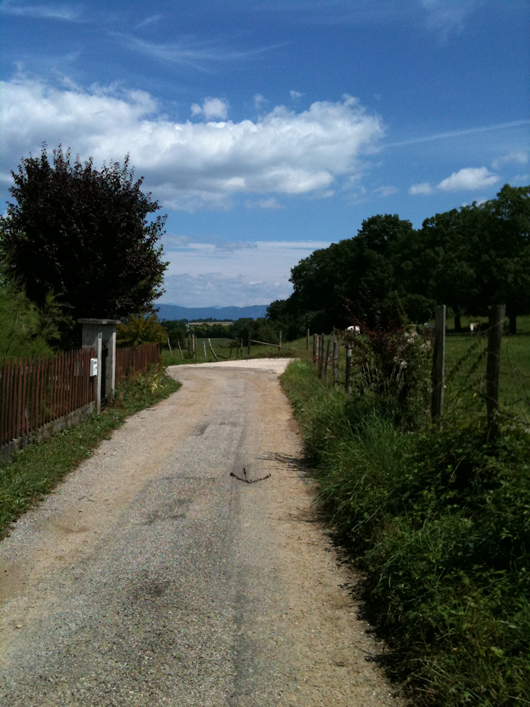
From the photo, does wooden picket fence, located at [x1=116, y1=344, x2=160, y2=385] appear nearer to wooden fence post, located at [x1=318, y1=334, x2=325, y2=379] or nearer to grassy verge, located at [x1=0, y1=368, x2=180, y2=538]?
grassy verge, located at [x1=0, y1=368, x2=180, y2=538]

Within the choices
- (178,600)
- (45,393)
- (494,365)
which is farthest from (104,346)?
(494,365)

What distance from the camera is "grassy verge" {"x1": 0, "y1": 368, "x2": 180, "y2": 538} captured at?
6.66m

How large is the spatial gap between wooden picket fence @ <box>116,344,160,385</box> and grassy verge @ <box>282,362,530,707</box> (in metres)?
9.72

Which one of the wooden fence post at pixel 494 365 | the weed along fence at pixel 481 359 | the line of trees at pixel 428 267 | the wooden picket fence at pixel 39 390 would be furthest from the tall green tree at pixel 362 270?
the wooden fence post at pixel 494 365

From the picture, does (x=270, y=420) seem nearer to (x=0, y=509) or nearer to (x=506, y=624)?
(x=0, y=509)

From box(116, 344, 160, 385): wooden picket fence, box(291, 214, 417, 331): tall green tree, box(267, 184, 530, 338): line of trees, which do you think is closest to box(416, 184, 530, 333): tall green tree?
box(267, 184, 530, 338): line of trees

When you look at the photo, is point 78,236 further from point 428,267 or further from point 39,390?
point 428,267

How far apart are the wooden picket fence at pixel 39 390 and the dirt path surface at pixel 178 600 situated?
1378mm

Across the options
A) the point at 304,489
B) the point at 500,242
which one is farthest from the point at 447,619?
the point at 500,242

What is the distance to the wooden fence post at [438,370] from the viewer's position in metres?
6.89

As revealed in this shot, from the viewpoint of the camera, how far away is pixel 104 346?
14508 mm

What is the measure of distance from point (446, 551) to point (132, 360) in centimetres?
1356

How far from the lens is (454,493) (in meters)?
5.03

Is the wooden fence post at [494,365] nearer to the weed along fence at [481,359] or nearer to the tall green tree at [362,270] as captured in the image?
the weed along fence at [481,359]
